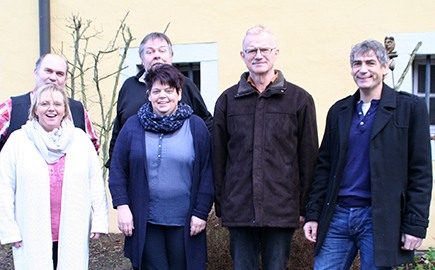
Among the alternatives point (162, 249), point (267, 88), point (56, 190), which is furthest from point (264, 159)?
point (56, 190)

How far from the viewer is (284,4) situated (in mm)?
4695

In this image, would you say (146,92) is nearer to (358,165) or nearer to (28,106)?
(28,106)

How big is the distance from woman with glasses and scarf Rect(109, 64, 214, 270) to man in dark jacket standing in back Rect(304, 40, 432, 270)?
72cm

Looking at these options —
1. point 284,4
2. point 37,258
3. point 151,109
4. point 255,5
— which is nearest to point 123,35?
point 255,5

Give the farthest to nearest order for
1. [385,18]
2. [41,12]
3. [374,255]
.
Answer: [41,12] → [385,18] → [374,255]

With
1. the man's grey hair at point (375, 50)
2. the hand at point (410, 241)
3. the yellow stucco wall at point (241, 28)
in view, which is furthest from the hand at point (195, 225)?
the yellow stucco wall at point (241, 28)

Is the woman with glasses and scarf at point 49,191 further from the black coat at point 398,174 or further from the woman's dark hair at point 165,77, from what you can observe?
the black coat at point 398,174

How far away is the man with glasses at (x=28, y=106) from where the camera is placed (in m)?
2.75

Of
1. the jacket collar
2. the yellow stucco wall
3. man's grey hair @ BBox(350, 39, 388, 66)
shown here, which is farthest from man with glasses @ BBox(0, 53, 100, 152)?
the yellow stucco wall

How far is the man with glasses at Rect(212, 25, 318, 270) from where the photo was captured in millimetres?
2367

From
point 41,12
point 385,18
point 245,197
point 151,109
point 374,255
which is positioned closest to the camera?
point 374,255

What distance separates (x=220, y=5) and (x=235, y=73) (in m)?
0.84

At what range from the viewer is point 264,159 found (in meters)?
2.38

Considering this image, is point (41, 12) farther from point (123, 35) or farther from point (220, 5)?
point (220, 5)
